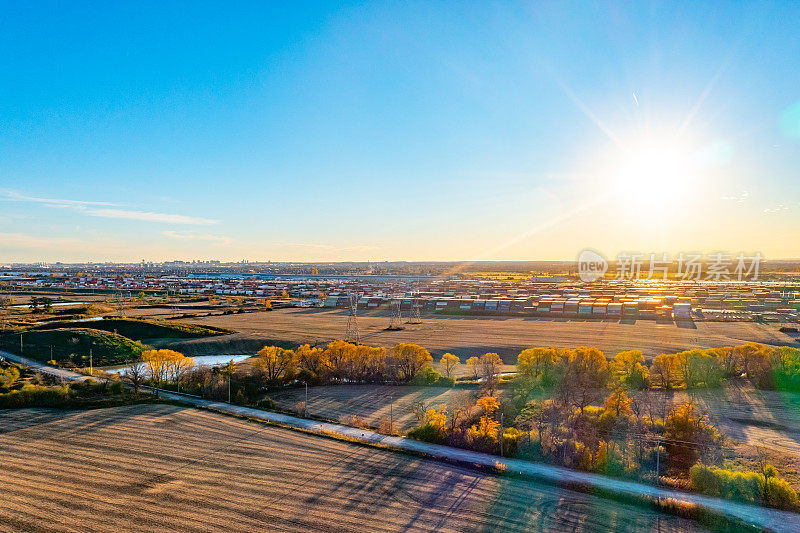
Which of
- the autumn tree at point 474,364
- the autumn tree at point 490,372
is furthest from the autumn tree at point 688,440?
the autumn tree at point 474,364

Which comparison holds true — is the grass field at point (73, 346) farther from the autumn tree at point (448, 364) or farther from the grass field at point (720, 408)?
the autumn tree at point (448, 364)

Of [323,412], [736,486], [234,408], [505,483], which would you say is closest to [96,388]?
[234,408]

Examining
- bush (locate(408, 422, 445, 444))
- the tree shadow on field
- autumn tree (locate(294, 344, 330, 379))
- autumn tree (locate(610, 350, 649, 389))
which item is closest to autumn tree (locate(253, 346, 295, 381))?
autumn tree (locate(294, 344, 330, 379))

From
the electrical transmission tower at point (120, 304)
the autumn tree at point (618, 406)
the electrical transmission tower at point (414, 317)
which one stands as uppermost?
the autumn tree at point (618, 406)

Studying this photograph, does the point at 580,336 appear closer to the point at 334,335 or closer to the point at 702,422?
the point at 334,335

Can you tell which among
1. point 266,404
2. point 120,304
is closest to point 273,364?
point 266,404

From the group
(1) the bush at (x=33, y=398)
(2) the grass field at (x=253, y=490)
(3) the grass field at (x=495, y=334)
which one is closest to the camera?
(2) the grass field at (x=253, y=490)

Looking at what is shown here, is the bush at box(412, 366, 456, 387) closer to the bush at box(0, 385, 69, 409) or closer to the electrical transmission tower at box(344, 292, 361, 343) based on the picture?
the electrical transmission tower at box(344, 292, 361, 343)
